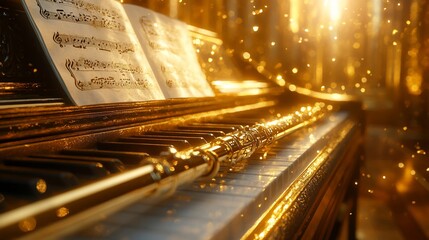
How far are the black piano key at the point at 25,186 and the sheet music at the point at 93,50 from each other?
1.36ft

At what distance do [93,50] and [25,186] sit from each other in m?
0.54

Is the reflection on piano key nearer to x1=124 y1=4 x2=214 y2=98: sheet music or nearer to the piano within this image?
the piano

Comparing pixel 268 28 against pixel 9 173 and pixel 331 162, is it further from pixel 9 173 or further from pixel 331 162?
pixel 9 173

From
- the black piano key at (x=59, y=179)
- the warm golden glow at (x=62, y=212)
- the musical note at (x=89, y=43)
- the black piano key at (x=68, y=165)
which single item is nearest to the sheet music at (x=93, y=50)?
the musical note at (x=89, y=43)

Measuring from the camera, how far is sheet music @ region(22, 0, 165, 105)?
36.9 inches

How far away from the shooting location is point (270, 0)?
2.71 m

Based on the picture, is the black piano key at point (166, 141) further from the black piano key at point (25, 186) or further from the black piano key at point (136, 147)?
Answer: the black piano key at point (25, 186)

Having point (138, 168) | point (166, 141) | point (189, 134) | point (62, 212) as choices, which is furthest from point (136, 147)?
point (62, 212)

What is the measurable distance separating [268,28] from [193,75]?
66.5 inches

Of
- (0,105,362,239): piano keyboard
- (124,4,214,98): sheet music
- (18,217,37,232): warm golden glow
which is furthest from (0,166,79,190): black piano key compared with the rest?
(124,4,214,98): sheet music

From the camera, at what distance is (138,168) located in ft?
2.02

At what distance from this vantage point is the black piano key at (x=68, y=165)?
0.63 m

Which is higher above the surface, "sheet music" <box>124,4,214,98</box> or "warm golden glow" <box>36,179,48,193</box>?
"sheet music" <box>124,4,214,98</box>

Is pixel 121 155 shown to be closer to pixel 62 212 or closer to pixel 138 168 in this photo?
pixel 138 168
